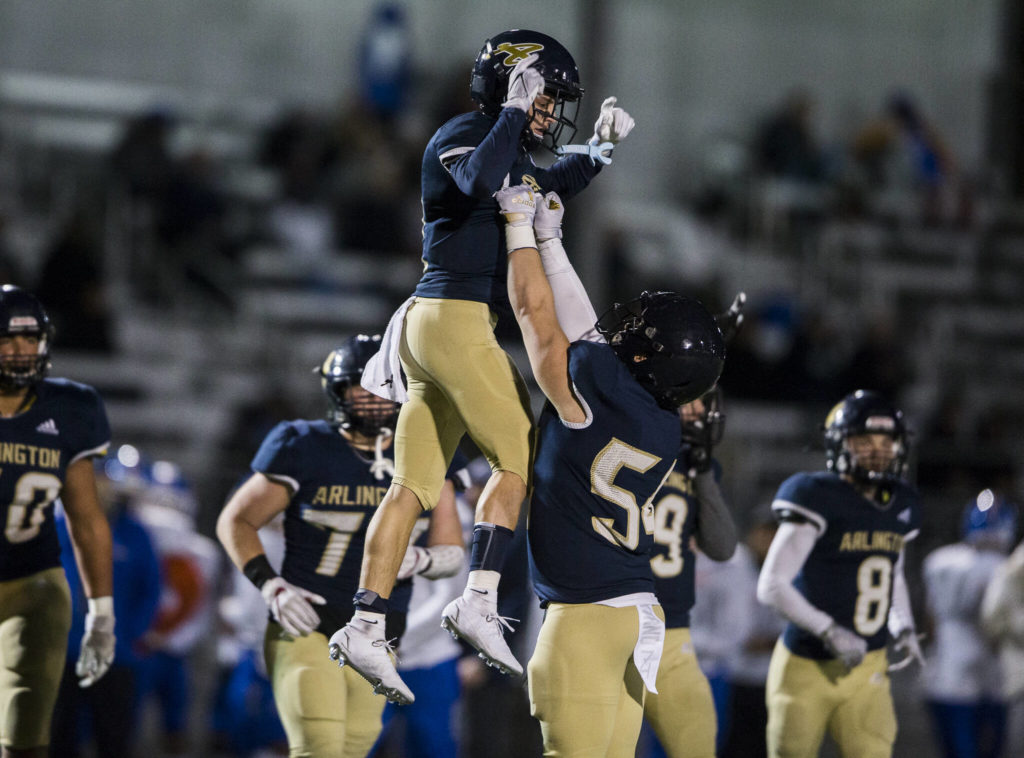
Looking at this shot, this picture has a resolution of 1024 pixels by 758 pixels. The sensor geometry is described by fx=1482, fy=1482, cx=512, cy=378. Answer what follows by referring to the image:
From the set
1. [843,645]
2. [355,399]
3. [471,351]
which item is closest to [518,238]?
[471,351]

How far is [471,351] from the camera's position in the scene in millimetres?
4359

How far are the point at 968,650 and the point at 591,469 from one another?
15.7ft

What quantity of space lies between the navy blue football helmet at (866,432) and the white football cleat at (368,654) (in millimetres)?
2247

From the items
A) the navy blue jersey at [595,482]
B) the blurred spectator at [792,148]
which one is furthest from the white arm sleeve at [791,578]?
the blurred spectator at [792,148]

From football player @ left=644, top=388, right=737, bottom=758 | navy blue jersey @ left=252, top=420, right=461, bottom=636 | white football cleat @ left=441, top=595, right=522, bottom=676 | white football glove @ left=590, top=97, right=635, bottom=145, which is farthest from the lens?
football player @ left=644, top=388, right=737, bottom=758

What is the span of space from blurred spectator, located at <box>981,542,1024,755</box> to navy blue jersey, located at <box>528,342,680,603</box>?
14.1 feet

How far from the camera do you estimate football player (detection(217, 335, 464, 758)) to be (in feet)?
16.8

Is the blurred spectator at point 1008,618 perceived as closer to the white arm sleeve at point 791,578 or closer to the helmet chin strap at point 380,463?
the white arm sleeve at point 791,578

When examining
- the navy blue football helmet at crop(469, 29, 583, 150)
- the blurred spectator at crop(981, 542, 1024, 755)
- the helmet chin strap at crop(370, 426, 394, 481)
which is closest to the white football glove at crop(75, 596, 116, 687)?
the helmet chin strap at crop(370, 426, 394, 481)

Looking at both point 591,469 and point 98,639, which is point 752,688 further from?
point 591,469

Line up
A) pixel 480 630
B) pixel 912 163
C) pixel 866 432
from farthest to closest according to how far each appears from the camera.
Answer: pixel 912 163 < pixel 866 432 < pixel 480 630

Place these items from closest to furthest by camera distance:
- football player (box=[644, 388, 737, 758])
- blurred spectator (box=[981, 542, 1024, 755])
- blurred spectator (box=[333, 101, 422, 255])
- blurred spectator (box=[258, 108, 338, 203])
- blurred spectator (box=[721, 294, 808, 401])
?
football player (box=[644, 388, 737, 758]) < blurred spectator (box=[981, 542, 1024, 755]) < blurred spectator (box=[721, 294, 808, 401]) < blurred spectator (box=[333, 101, 422, 255]) < blurred spectator (box=[258, 108, 338, 203])

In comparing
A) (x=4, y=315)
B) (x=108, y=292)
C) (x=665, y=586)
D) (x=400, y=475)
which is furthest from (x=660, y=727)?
(x=108, y=292)

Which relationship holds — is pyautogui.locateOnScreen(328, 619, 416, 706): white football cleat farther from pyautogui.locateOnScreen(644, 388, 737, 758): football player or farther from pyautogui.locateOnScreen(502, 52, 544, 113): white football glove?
pyautogui.locateOnScreen(502, 52, 544, 113): white football glove
